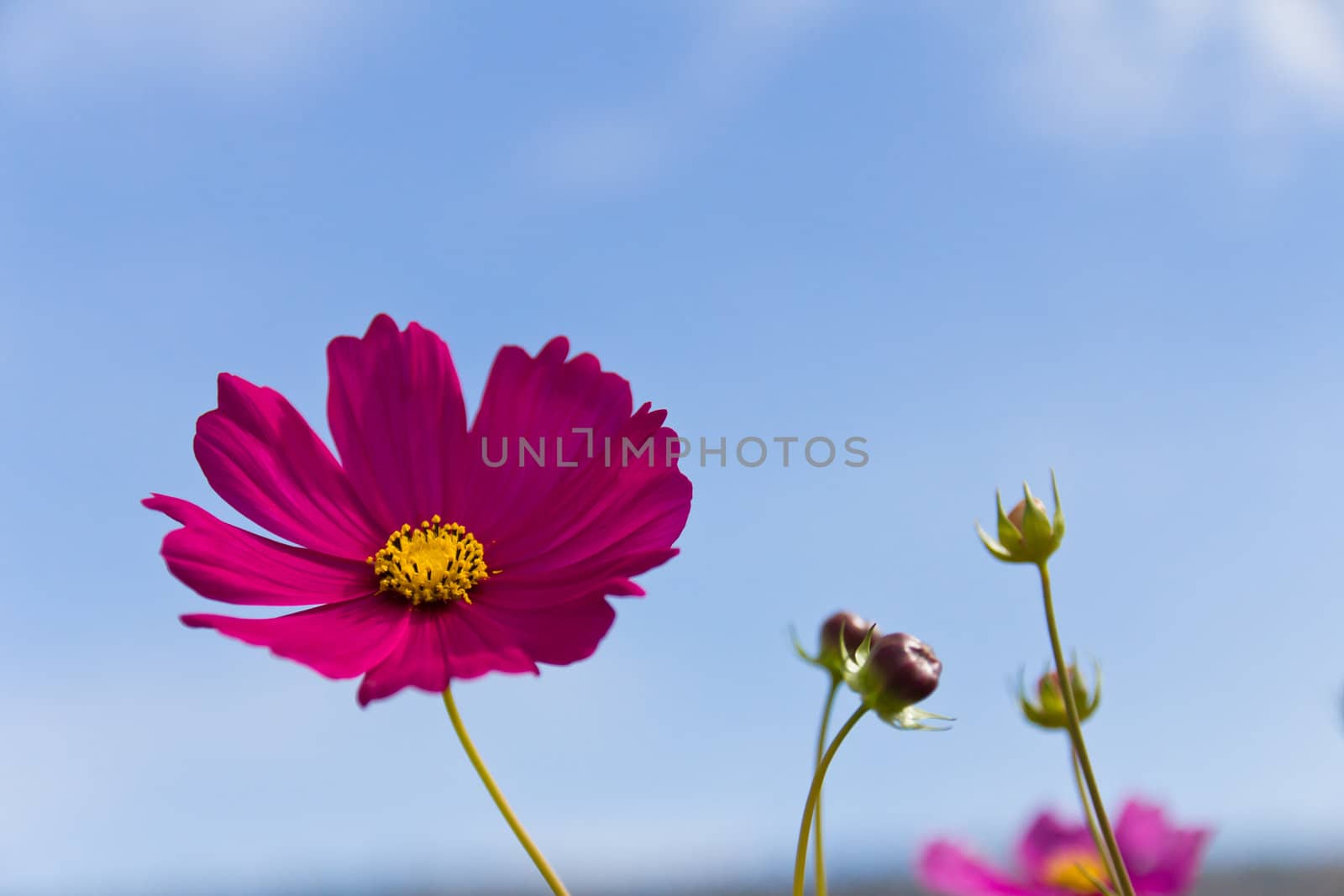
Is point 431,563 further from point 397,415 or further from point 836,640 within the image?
point 836,640

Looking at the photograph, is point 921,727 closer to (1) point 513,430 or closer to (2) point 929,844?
(1) point 513,430

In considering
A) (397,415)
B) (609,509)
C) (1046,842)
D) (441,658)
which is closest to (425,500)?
(397,415)

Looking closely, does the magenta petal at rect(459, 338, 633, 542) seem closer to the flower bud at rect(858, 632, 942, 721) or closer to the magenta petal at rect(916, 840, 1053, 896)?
the flower bud at rect(858, 632, 942, 721)

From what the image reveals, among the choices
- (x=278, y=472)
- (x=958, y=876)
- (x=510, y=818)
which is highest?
(x=278, y=472)

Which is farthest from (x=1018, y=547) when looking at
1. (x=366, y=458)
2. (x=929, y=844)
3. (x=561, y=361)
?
(x=929, y=844)

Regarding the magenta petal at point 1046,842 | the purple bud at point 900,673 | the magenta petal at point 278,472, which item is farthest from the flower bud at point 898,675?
the magenta petal at point 1046,842

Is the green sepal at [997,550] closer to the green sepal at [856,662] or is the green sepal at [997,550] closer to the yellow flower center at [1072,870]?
the green sepal at [856,662]

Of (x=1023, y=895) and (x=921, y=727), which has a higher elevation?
(x=1023, y=895)
